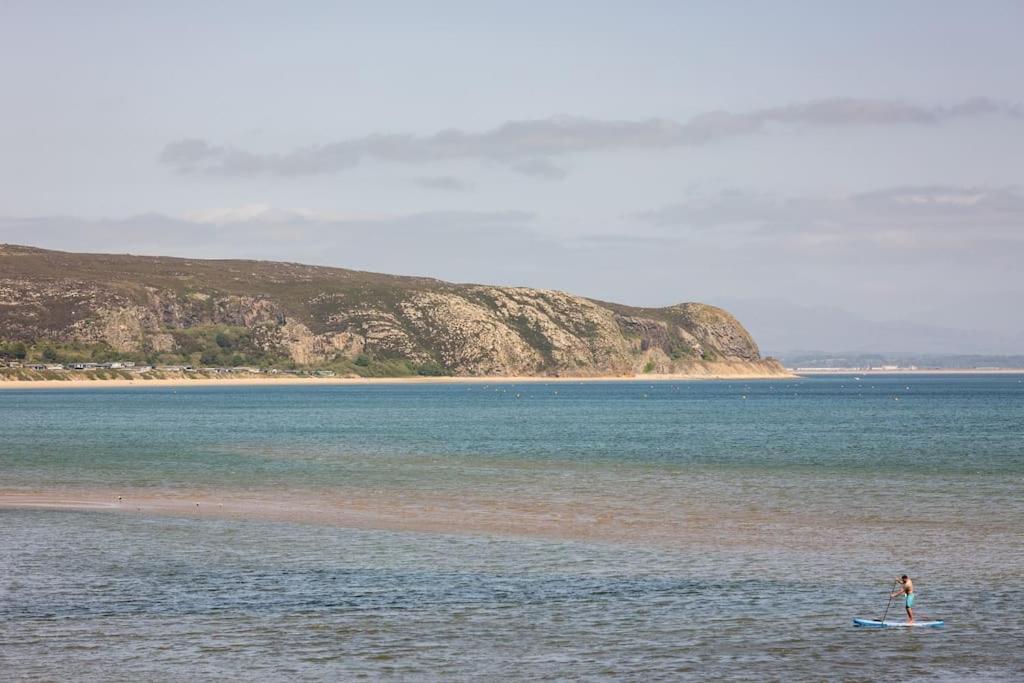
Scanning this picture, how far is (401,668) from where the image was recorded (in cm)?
2188

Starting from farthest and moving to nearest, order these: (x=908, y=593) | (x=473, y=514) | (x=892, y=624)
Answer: (x=473, y=514)
(x=908, y=593)
(x=892, y=624)

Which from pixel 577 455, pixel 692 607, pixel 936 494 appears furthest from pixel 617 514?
pixel 577 455

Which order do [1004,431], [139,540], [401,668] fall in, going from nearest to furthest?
[401,668], [139,540], [1004,431]

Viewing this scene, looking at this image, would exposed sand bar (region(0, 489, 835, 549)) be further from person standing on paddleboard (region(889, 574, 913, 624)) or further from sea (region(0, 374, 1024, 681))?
person standing on paddleboard (region(889, 574, 913, 624))

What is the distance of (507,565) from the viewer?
33.3 m

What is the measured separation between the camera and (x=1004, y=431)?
336ft

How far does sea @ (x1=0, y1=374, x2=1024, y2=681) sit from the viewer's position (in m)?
22.6

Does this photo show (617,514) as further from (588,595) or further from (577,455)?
(577,455)

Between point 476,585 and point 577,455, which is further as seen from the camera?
point 577,455

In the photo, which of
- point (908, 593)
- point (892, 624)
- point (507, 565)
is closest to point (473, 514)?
point (507, 565)

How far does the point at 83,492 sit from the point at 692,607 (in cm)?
3359

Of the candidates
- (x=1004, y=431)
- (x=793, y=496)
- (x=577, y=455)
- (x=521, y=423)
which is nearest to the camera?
(x=793, y=496)

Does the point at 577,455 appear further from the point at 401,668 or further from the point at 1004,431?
the point at 401,668

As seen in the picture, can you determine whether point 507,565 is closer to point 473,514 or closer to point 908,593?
point 908,593
